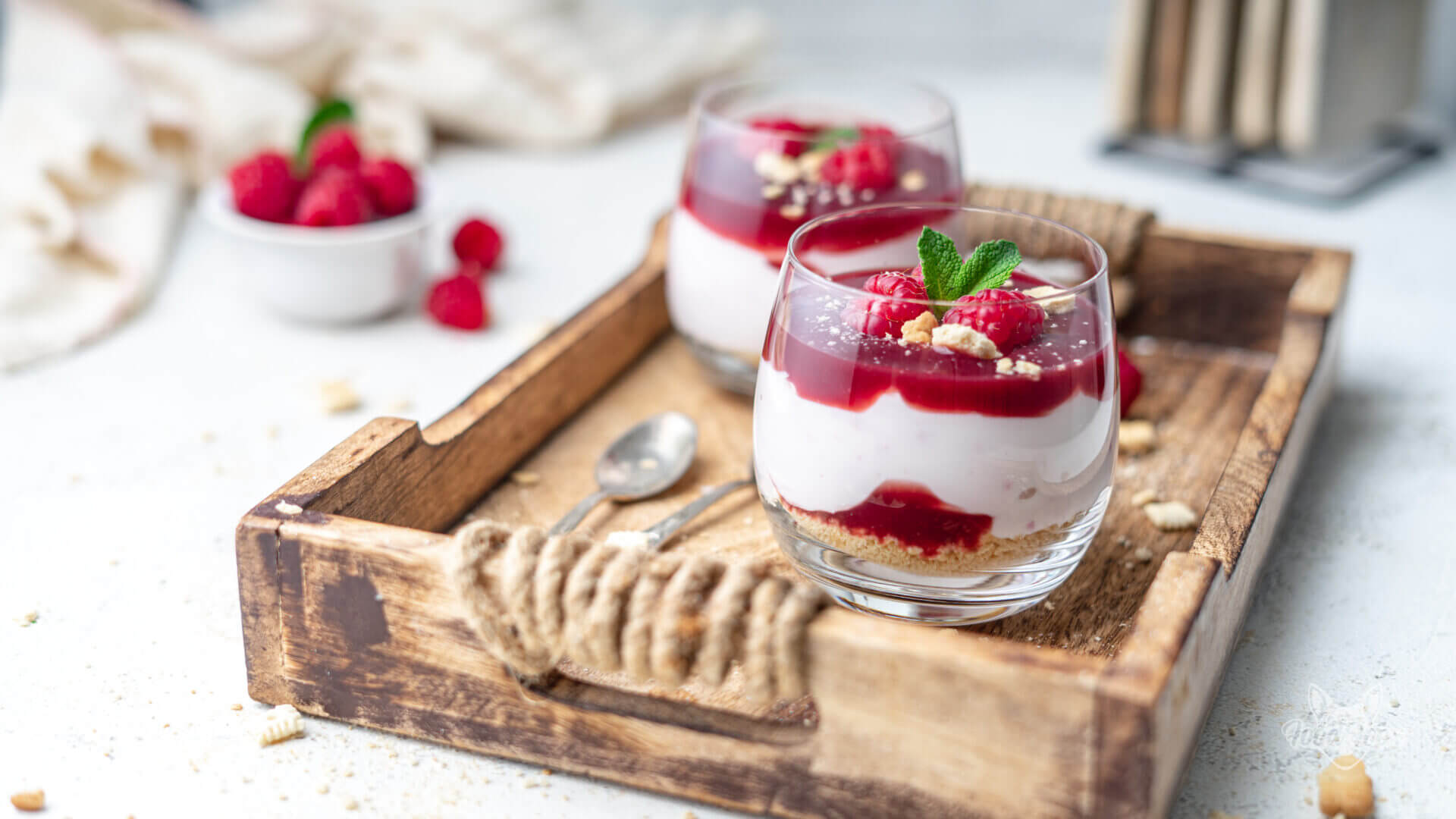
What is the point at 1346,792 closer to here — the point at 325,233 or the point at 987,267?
the point at 987,267

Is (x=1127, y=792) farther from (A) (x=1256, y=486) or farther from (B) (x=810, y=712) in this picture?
(A) (x=1256, y=486)

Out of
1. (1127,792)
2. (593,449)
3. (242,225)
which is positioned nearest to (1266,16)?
(593,449)

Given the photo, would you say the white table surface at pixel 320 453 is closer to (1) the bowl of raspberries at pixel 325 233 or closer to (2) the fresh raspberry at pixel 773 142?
(1) the bowl of raspberries at pixel 325 233

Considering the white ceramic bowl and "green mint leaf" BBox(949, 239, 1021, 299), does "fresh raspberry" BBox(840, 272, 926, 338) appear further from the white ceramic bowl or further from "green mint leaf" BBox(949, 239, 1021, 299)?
the white ceramic bowl

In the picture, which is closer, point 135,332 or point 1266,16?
point 135,332

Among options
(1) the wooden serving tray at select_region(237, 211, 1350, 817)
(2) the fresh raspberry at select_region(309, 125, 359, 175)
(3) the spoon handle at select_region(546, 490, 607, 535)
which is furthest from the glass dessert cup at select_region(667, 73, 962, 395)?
(2) the fresh raspberry at select_region(309, 125, 359, 175)

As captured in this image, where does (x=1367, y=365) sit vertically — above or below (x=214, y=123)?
below
